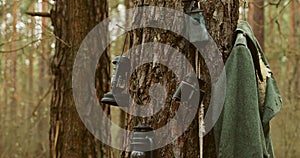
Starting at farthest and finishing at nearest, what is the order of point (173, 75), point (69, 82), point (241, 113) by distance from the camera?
point (69, 82) → point (173, 75) → point (241, 113)

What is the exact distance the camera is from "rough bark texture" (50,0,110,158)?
15.0 ft

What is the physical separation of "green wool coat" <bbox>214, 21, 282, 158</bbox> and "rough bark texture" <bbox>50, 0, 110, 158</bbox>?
2.50 m

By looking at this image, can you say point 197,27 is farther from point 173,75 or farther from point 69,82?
point 69,82

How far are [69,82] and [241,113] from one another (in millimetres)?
2733

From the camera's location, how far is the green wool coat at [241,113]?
A: 2211mm

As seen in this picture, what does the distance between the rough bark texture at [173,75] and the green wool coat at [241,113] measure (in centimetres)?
12

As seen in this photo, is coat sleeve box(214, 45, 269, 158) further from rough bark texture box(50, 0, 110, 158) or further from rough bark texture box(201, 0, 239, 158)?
rough bark texture box(50, 0, 110, 158)

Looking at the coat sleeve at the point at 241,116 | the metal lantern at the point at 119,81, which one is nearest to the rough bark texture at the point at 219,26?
the coat sleeve at the point at 241,116

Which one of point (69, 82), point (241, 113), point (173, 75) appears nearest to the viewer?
point (241, 113)

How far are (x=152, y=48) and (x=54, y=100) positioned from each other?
2.49 meters

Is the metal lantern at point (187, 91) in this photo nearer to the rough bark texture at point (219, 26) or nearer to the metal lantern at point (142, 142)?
the rough bark texture at point (219, 26)

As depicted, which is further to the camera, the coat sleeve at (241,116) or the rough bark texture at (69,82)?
the rough bark texture at (69,82)

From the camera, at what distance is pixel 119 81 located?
246cm

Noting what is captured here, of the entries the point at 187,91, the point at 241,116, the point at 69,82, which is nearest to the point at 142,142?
the point at 187,91
